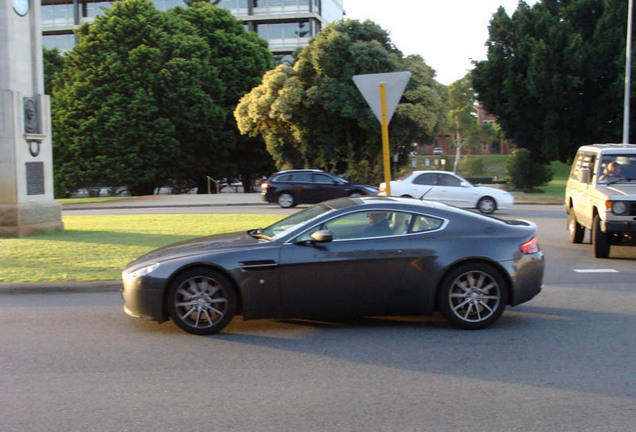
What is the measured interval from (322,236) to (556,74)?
27618 mm

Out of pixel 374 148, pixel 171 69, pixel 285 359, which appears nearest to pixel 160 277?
pixel 285 359

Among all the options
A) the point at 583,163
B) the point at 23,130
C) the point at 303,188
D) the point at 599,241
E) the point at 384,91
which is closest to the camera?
the point at 384,91

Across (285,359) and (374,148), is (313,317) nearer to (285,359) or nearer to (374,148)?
(285,359)

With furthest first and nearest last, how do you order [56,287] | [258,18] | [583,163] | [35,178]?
[258,18] → [35,178] → [583,163] → [56,287]

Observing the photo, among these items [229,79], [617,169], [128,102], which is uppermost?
[229,79]

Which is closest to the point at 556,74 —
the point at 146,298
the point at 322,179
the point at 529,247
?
the point at 322,179

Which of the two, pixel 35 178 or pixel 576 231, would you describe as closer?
pixel 576 231

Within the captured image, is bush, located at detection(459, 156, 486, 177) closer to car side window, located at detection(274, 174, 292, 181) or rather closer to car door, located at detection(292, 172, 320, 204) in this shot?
car door, located at detection(292, 172, 320, 204)

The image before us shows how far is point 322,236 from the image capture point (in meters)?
6.54

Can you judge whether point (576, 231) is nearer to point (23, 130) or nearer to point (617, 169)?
point (617, 169)

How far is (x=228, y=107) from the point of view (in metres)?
41.1

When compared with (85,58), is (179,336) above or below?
below

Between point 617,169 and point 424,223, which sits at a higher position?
point 617,169

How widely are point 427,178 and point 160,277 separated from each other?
1550 cm
